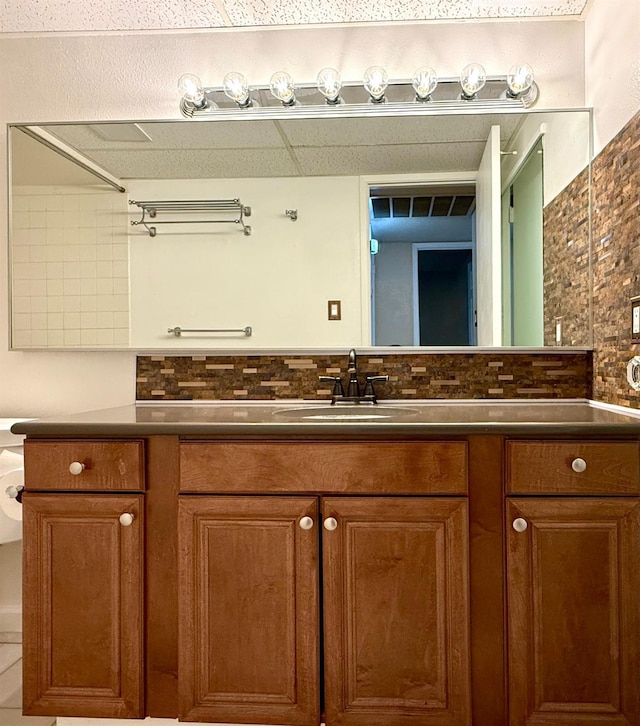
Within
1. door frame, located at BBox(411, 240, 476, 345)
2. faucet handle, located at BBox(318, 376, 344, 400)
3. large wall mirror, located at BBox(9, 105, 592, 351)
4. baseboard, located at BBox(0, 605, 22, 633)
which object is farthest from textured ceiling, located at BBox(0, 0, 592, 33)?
baseboard, located at BBox(0, 605, 22, 633)

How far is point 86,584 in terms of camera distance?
1.53 meters

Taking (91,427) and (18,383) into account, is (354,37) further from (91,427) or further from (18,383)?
(18,383)

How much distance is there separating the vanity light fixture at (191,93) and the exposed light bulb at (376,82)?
0.57 m

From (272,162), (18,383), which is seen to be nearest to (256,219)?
(272,162)

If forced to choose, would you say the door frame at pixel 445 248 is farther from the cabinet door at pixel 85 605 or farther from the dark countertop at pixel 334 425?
the cabinet door at pixel 85 605

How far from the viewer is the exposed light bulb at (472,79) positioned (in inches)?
77.9

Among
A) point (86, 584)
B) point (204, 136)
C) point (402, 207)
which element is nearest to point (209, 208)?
point (204, 136)

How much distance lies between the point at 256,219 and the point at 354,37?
2.46ft

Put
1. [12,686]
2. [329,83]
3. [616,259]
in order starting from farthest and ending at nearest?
[329,83]
[12,686]
[616,259]

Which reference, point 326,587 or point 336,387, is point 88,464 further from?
point 336,387

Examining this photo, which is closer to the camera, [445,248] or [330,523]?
[330,523]

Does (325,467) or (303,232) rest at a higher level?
(303,232)

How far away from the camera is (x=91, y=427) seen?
1506 mm

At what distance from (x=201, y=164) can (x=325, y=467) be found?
1202mm
